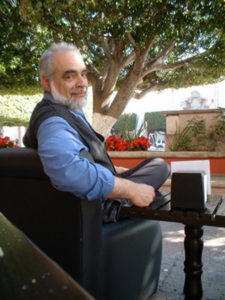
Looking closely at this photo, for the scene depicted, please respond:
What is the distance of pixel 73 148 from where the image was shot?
56.2 inches

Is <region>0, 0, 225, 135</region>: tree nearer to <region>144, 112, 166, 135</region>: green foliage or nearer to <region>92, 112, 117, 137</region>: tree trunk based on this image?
<region>92, 112, 117, 137</region>: tree trunk


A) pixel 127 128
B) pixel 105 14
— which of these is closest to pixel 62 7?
pixel 105 14

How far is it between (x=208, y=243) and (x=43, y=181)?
204 centimetres

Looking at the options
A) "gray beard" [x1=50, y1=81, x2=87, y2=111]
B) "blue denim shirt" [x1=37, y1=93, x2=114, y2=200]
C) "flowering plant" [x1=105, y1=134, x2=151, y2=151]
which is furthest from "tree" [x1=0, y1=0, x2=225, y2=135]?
"blue denim shirt" [x1=37, y1=93, x2=114, y2=200]

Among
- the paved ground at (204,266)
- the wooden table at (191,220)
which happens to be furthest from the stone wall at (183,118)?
the wooden table at (191,220)

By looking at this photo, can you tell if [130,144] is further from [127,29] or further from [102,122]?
[127,29]

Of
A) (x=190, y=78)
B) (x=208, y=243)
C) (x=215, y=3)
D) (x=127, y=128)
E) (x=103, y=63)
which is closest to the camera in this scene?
(x=208, y=243)

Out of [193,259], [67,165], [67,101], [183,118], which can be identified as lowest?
[193,259]

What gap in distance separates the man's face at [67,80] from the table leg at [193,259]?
3.12ft

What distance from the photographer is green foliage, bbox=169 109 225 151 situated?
21.2 feet

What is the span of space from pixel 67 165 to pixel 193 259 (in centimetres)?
79

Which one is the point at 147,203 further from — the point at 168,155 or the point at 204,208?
the point at 168,155

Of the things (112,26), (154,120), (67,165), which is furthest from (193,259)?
(154,120)

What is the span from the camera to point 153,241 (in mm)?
1860
